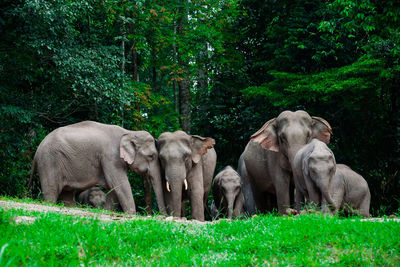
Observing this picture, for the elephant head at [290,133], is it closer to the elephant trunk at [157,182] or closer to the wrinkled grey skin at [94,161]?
the elephant trunk at [157,182]

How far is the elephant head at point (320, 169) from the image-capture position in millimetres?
8641

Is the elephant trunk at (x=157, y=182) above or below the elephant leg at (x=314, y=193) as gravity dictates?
below

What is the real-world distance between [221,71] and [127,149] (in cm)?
993

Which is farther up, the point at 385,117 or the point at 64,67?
the point at 64,67

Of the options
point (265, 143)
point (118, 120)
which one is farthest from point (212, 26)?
point (265, 143)

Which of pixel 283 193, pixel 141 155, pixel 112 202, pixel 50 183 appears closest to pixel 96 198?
pixel 112 202

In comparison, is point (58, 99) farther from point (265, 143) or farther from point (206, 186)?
point (265, 143)

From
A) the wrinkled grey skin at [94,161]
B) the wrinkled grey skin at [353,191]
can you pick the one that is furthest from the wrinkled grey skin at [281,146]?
the wrinkled grey skin at [94,161]

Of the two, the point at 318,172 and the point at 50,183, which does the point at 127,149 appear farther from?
the point at 318,172

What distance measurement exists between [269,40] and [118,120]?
735cm

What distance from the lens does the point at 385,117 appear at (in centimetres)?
1590

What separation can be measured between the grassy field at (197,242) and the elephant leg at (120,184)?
425 centimetres

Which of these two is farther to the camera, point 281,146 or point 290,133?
point 281,146

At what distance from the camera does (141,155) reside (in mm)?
11547
